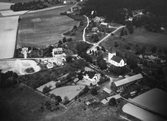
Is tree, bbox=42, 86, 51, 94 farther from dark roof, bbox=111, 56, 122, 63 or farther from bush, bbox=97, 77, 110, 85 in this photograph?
dark roof, bbox=111, 56, 122, 63

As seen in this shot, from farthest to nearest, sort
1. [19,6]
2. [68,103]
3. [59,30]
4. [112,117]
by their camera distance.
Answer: [19,6] → [59,30] → [68,103] → [112,117]

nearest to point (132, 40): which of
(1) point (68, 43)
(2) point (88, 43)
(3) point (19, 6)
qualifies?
(2) point (88, 43)

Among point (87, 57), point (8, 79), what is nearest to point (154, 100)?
point (87, 57)

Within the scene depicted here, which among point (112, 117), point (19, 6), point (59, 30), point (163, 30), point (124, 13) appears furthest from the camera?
point (19, 6)

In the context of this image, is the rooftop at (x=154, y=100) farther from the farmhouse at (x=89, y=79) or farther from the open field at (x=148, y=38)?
the open field at (x=148, y=38)

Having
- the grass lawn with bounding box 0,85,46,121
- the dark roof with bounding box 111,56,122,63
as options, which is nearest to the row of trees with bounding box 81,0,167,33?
the dark roof with bounding box 111,56,122,63

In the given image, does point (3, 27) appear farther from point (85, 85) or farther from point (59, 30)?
point (85, 85)

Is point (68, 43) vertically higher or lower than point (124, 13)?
lower
